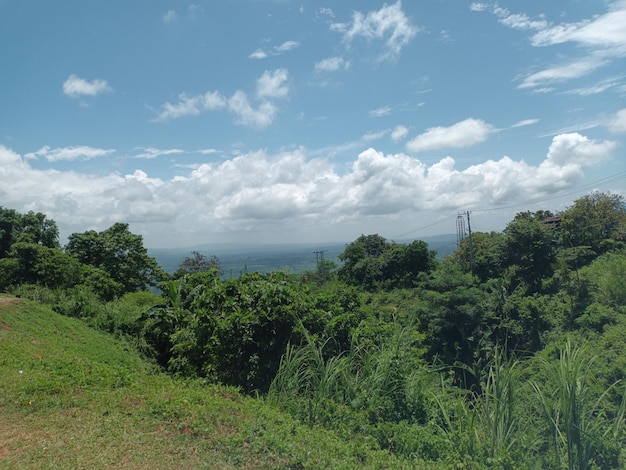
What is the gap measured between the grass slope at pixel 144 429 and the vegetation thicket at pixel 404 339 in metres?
0.30

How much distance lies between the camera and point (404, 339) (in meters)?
7.31

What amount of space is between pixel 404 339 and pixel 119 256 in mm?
21902

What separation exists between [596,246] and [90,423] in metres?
28.6

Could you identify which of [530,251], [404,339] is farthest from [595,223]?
[404,339]

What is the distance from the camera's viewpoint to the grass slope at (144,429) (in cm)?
369

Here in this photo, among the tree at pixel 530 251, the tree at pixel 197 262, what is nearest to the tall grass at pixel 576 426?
the tree at pixel 530 251

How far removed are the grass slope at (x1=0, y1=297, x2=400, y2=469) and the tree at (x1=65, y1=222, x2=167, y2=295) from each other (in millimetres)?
18518

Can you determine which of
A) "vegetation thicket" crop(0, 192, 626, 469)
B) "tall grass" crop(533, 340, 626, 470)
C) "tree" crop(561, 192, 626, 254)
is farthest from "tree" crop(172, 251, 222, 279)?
"tall grass" crop(533, 340, 626, 470)

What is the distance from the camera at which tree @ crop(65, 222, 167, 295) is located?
2400 cm

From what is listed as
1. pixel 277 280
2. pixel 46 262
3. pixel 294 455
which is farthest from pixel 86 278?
pixel 294 455

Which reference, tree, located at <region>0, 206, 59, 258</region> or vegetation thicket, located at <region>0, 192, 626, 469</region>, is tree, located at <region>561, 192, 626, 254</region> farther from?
tree, located at <region>0, 206, 59, 258</region>

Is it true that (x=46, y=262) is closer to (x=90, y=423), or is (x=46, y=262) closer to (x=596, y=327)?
(x=90, y=423)

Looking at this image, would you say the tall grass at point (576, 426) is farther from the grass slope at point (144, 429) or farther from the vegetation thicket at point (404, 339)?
the grass slope at point (144, 429)

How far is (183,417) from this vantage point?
14.8 feet
